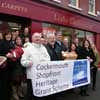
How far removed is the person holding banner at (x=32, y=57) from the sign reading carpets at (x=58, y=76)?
97mm

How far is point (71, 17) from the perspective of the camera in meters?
13.8

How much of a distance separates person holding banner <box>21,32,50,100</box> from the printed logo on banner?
4.68 ft

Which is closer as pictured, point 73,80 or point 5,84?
point 5,84

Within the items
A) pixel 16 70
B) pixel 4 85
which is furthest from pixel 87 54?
pixel 4 85

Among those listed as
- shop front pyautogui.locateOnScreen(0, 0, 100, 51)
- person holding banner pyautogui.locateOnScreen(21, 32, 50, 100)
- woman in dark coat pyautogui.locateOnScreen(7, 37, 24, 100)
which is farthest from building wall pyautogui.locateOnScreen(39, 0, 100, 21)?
person holding banner pyautogui.locateOnScreen(21, 32, 50, 100)

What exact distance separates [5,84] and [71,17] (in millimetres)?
8698

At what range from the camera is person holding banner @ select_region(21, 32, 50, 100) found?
16.5 feet

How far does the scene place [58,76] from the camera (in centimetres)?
579

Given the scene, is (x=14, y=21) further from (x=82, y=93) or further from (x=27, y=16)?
(x=82, y=93)

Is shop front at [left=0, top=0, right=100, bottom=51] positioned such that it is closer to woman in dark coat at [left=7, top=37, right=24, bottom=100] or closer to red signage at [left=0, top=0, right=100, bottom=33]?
red signage at [left=0, top=0, right=100, bottom=33]

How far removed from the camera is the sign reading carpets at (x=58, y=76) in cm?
519

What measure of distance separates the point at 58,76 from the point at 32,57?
103cm

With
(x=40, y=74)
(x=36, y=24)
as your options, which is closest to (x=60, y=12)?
(x=36, y=24)

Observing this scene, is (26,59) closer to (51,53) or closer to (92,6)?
(51,53)
